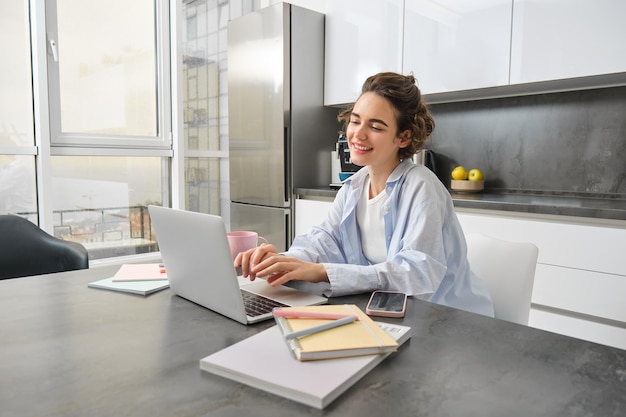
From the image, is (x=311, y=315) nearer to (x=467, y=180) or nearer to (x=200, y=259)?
(x=200, y=259)

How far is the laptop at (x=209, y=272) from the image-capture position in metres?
0.84

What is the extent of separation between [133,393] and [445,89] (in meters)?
2.48

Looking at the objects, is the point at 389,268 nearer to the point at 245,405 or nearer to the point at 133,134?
the point at 245,405

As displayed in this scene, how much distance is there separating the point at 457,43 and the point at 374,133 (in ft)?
5.03

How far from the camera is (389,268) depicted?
3.57ft

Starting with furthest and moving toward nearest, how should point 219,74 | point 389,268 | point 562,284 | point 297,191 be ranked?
point 219,74 < point 297,191 < point 562,284 < point 389,268

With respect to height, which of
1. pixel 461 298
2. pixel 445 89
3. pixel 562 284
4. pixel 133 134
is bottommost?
pixel 562 284

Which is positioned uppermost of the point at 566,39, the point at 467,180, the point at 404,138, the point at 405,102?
the point at 566,39

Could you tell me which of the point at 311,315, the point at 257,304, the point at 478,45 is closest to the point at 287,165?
the point at 478,45

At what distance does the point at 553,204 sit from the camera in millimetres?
2133

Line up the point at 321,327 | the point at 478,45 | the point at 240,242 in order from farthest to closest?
the point at 478,45 → the point at 240,242 → the point at 321,327

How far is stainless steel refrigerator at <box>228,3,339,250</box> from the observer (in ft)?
10.4

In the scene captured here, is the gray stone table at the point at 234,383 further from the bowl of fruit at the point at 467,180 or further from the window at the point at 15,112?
the window at the point at 15,112

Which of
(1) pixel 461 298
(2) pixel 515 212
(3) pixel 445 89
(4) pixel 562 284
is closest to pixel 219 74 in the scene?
(3) pixel 445 89
